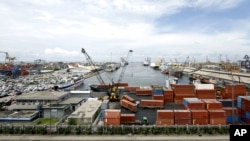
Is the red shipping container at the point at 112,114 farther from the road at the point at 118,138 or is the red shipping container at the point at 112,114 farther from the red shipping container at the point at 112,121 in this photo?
the road at the point at 118,138

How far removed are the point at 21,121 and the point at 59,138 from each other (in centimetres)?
1002

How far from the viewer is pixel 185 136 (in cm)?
2816

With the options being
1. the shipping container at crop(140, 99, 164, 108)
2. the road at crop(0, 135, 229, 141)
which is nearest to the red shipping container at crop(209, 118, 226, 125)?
the road at crop(0, 135, 229, 141)

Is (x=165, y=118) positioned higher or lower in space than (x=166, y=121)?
higher

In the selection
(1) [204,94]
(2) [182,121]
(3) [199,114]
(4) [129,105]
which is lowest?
(2) [182,121]

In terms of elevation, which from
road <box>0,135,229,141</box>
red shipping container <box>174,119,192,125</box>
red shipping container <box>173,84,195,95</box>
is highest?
red shipping container <box>173,84,195,95</box>

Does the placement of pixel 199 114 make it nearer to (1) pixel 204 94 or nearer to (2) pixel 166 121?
(2) pixel 166 121

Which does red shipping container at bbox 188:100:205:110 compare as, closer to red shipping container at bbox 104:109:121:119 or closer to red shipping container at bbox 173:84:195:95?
red shipping container at bbox 173:84:195:95

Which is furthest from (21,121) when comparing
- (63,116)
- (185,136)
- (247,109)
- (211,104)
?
(247,109)

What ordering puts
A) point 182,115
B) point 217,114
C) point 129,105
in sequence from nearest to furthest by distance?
point 217,114 < point 182,115 < point 129,105

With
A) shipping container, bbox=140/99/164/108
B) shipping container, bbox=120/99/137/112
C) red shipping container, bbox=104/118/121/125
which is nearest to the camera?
red shipping container, bbox=104/118/121/125

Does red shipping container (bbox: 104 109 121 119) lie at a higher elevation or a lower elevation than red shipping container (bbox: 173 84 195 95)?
lower

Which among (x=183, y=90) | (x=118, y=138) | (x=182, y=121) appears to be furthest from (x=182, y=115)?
(x=183, y=90)

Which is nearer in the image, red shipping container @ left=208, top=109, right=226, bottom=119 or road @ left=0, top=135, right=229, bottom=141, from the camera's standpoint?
road @ left=0, top=135, right=229, bottom=141
